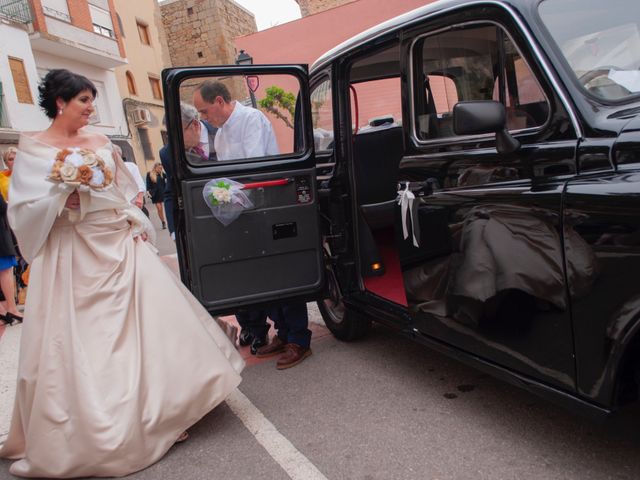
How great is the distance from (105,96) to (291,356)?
Answer: 2460 cm

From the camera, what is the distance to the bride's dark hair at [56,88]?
10.2 ft

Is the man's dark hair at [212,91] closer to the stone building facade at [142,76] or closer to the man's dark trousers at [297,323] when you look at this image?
the man's dark trousers at [297,323]

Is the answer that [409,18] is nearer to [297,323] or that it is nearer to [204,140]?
[204,140]

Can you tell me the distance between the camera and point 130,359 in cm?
288

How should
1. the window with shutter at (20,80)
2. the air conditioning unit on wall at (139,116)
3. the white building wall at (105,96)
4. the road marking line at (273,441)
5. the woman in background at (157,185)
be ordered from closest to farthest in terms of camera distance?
the road marking line at (273,441) < the woman in background at (157,185) < the window with shutter at (20,80) < the white building wall at (105,96) < the air conditioning unit on wall at (139,116)

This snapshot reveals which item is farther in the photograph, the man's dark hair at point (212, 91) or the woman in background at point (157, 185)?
the woman in background at point (157, 185)

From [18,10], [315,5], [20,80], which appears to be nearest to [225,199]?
[20,80]

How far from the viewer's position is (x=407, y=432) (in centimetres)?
288

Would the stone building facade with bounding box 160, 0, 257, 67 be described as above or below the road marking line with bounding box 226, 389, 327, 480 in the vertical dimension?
above

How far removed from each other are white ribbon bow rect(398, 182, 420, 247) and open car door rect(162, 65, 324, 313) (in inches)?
32.4

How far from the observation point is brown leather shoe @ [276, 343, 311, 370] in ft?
13.1

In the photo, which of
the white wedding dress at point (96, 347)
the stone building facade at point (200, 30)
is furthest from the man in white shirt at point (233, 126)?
the stone building facade at point (200, 30)

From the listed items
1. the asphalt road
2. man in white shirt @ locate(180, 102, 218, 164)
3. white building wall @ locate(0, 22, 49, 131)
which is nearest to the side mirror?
the asphalt road

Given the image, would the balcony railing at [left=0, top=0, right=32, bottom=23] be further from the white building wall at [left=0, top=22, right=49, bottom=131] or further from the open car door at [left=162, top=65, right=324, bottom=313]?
the open car door at [left=162, top=65, right=324, bottom=313]
